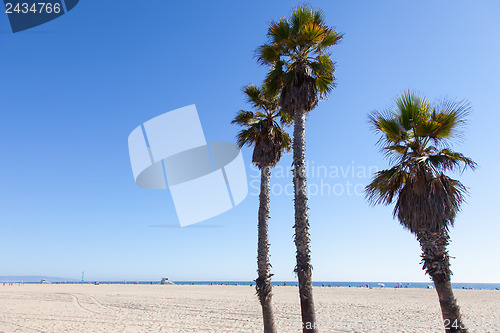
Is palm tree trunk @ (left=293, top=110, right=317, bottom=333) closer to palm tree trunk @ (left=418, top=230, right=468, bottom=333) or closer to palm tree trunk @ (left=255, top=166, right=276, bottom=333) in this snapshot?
palm tree trunk @ (left=255, top=166, right=276, bottom=333)

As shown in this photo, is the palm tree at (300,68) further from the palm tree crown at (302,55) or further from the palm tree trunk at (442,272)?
the palm tree trunk at (442,272)

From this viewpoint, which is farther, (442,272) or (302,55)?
(302,55)

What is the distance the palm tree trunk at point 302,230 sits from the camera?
7980 millimetres

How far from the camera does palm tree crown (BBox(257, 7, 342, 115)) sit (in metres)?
9.73

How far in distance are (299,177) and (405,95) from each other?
12.6 feet

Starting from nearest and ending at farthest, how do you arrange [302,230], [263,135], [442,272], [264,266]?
[442,272] → [302,230] → [264,266] → [263,135]

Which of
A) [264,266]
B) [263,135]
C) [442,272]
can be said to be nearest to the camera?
[442,272]

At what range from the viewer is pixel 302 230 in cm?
861

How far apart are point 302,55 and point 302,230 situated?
5.94 m

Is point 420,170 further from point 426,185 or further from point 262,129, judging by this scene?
point 262,129

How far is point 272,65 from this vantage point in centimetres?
1095

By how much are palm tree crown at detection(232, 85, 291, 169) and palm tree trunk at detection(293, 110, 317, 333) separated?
2325mm

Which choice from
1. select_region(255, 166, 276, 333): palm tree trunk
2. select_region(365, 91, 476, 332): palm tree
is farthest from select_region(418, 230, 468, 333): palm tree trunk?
select_region(255, 166, 276, 333): palm tree trunk

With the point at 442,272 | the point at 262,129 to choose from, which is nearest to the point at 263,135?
the point at 262,129
